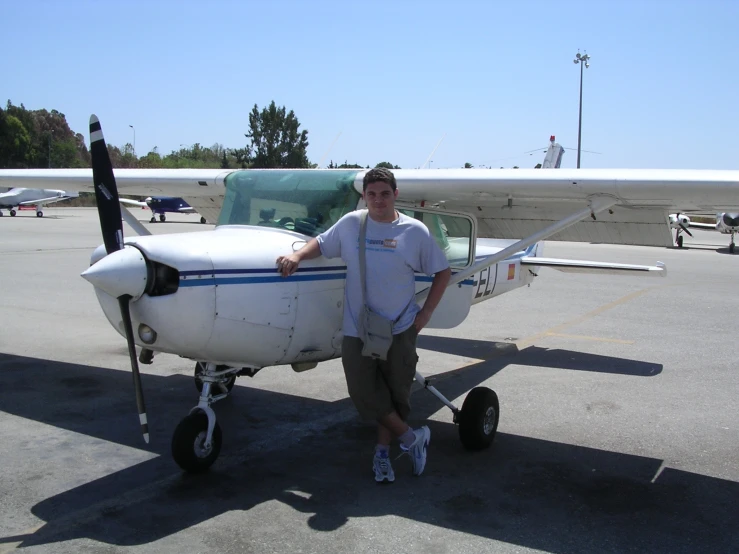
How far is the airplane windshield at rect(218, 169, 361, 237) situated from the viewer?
201 inches

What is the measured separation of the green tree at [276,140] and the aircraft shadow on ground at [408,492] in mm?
55387

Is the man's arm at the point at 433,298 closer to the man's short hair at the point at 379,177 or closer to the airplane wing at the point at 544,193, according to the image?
the man's short hair at the point at 379,177

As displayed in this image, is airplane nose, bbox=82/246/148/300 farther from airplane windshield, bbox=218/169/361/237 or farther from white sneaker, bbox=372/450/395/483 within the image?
white sneaker, bbox=372/450/395/483

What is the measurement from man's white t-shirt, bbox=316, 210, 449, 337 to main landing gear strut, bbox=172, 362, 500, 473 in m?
0.93

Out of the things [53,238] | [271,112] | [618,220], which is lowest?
[53,238]

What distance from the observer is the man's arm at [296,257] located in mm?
4449

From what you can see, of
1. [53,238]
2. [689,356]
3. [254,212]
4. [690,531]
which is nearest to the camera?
[690,531]

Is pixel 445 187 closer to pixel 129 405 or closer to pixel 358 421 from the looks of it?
pixel 358 421

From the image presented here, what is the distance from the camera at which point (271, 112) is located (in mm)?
66250

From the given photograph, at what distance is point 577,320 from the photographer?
36.3 feet

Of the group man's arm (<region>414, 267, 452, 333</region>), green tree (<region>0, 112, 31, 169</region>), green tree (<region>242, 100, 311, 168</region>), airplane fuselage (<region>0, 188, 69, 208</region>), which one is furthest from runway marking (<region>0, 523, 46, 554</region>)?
green tree (<region>0, 112, 31, 169</region>)

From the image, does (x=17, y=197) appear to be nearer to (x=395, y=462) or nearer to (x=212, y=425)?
(x=212, y=425)

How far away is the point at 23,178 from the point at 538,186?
5.87 metres

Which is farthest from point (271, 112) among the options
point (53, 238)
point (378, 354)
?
point (378, 354)
